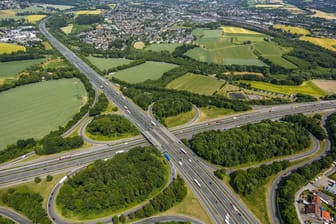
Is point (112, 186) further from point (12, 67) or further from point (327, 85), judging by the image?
point (327, 85)

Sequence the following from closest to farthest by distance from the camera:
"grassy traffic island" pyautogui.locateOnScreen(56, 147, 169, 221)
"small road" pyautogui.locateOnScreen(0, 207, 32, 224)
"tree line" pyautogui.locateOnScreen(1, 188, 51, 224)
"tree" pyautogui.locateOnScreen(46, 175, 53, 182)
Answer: "tree line" pyautogui.locateOnScreen(1, 188, 51, 224), "small road" pyautogui.locateOnScreen(0, 207, 32, 224), "grassy traffic island" pyautogui.locateOnScreen(56, 147, 169, 221), "tree" pyautogui.locateOnScreen(46, 175, 53, 182)

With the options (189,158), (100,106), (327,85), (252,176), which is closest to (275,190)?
(252,176)

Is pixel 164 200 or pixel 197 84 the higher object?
pixel 164 200

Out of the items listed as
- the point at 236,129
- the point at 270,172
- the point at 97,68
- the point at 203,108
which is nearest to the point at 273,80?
the point at 203,108

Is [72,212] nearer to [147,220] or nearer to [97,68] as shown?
[147,220]

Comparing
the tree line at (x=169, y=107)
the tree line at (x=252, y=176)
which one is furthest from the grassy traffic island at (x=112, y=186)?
the tree line at (x=169, y=107)

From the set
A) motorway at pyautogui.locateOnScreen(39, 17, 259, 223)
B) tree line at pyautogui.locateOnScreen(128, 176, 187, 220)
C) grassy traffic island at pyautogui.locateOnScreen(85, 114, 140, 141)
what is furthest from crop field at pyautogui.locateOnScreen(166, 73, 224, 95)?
tree line at pyautogui.locateOnScreen(128, 176, 187, 220)

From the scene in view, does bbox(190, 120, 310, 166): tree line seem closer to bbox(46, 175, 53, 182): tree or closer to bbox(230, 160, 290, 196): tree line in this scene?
bbox(230, 160, 290, 196): tree line
